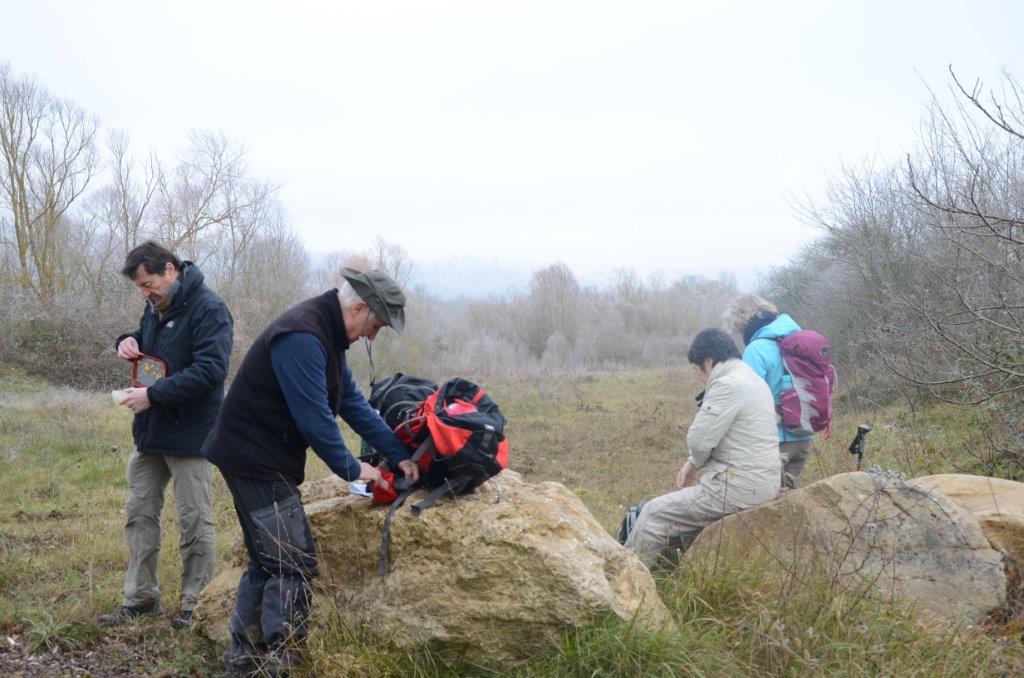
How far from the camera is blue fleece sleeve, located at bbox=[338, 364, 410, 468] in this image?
3.71 m

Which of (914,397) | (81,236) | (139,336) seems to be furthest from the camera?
(81,236)

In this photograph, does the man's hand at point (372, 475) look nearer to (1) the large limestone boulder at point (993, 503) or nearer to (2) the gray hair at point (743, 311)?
(2) the gray hair at point (743, 311)

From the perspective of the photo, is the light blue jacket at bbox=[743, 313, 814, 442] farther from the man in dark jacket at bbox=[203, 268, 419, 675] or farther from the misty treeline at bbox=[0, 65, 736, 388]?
the misty treeline at bbox=[0, 65, 736, 388]

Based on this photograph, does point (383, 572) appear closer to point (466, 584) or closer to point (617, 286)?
point (466, 584)

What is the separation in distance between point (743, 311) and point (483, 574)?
135 inches

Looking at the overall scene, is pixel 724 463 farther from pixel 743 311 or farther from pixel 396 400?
pixel 396 400

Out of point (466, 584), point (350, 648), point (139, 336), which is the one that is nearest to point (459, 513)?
point (466, 584)

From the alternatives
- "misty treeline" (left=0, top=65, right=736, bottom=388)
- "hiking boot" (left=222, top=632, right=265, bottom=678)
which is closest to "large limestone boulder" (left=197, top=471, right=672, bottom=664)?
"hiking boot" (left=222, top=632, right=265, bottom=678)

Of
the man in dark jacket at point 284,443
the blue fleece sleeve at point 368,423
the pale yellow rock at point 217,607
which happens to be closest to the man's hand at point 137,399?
the man in dark jacket at point 284,443

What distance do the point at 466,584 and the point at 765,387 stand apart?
7.98 feet

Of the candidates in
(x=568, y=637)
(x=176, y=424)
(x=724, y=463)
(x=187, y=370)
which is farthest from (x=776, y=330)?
(x=176, y=424)

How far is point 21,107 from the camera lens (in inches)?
1064

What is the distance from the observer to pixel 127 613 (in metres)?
4.57

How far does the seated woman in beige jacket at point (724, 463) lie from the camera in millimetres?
4699
